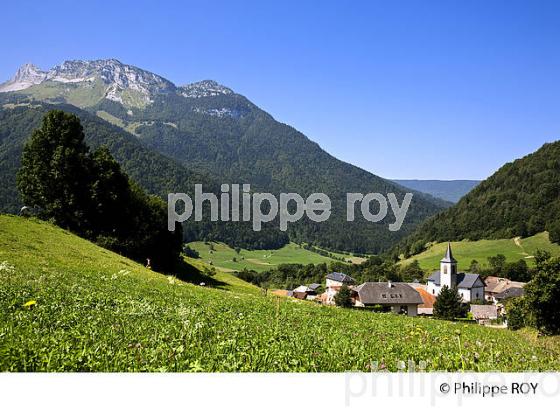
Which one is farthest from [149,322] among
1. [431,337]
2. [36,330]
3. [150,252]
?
[150,252]

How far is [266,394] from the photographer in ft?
21.8

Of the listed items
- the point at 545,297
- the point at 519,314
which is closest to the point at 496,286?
the point at 519,314

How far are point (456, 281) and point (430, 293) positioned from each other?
13.5m

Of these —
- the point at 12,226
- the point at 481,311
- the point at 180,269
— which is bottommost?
the point at 481,311

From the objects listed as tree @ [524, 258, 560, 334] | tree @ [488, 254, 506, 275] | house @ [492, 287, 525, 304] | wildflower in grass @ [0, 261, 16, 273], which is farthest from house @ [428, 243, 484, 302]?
wildflower in grass @ [0, 261, 16, 273]

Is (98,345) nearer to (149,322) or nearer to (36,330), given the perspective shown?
(36,330)

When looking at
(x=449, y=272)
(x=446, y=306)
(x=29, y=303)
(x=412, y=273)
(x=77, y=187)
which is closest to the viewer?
(x=29, y=303)

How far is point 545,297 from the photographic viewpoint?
47.8m

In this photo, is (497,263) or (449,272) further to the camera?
(497,263)

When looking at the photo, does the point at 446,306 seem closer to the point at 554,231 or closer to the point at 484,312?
the point at 484,312

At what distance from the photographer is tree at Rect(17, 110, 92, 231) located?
40.3m

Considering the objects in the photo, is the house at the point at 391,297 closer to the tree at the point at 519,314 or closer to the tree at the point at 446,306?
the tree at the point at 446,306

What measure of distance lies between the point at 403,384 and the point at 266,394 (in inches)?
79.7

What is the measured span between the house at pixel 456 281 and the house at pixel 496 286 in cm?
482
